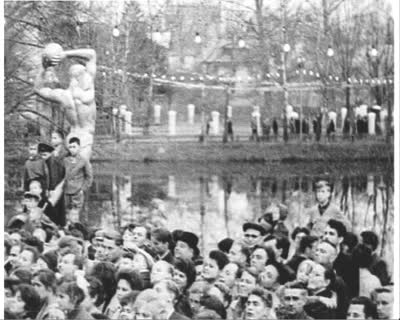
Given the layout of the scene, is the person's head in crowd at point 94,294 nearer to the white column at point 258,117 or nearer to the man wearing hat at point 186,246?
the man wearing hat at point 186,246

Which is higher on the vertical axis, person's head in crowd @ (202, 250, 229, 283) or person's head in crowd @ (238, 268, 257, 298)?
person's head in crowd @ (202, 250, 229, 283)

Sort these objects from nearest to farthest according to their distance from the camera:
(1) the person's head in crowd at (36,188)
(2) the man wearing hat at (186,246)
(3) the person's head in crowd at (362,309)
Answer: (3) the person's head in crowd at (362,309) < (2) the man wearing hat at (186,246) < (1) the person's head in crowd at (36,188)

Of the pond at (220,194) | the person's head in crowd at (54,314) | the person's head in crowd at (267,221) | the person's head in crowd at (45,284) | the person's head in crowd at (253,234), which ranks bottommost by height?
the person's head in crowd at (54,314)

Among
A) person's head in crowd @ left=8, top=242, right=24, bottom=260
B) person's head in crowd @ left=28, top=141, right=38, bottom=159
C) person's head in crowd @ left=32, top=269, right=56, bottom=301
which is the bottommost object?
person's head in crowd @ left=32, top=269, right=56, bottom=301

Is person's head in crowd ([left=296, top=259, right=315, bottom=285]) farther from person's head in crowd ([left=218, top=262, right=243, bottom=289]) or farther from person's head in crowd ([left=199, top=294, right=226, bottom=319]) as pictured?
person's head in crowd ([left=199, top=294, right=226, bottom=319])

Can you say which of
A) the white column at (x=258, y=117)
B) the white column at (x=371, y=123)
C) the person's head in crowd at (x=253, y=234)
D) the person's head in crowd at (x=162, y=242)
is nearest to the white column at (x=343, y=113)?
the white column at (x=371, y=123)

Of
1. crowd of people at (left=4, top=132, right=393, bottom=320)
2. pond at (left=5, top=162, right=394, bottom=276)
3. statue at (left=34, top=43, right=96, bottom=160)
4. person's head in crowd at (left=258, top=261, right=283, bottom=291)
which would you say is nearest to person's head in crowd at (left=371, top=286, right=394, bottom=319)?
crowd of people at (left=4, top=132, right=393, bottom=320)

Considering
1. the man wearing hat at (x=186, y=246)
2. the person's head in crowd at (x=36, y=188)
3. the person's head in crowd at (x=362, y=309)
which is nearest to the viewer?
the person's head in crowd at (x=362, y=309)
